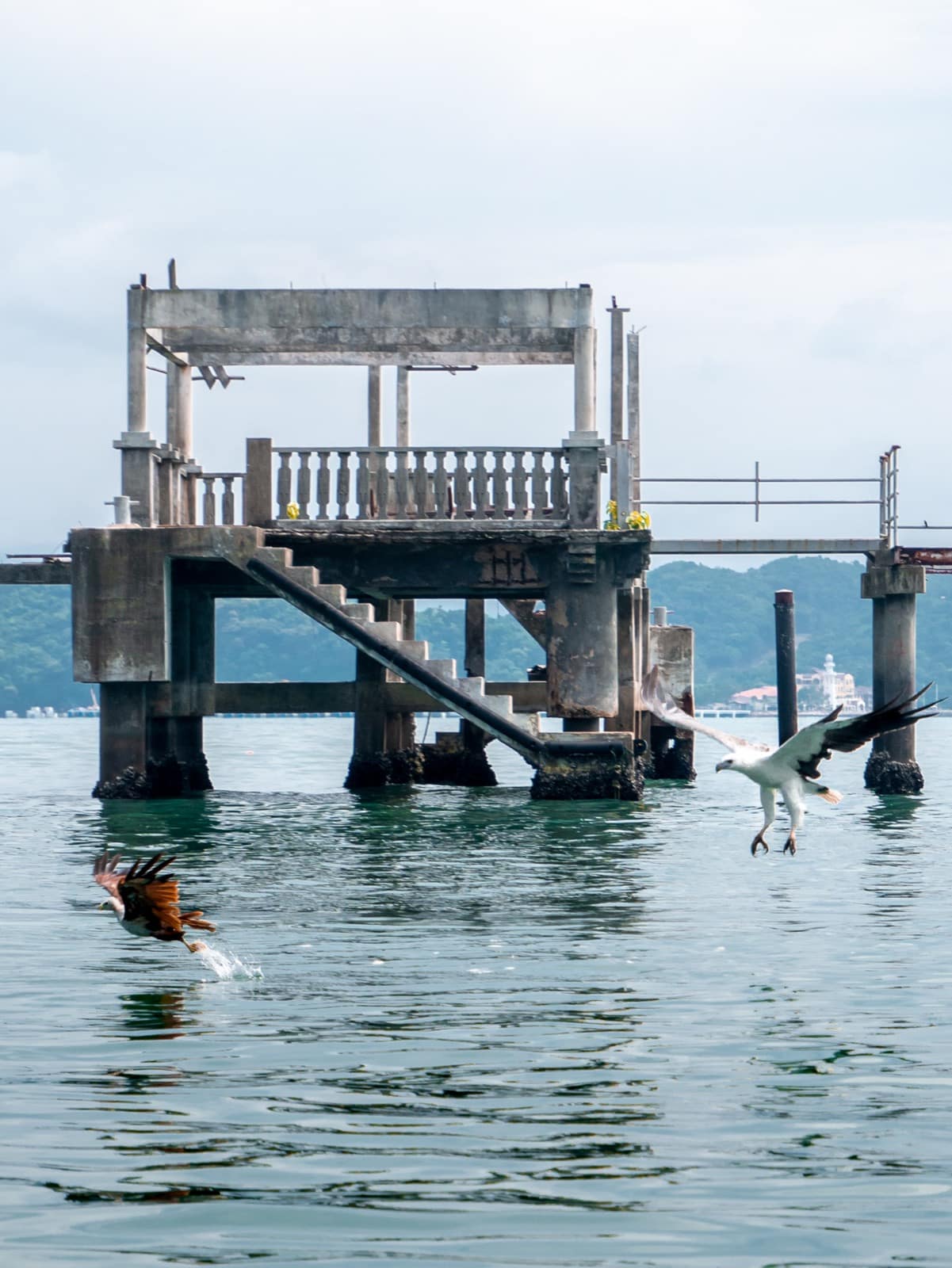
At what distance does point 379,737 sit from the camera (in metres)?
35.9

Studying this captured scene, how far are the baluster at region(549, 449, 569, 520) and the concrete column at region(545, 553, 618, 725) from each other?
0.69 metres

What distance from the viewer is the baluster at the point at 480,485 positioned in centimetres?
2828

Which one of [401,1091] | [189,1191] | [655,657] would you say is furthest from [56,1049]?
[655,657]

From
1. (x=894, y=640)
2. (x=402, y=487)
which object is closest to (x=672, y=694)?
(x=894, y=640)

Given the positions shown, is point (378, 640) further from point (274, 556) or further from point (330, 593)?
point (274, 556)

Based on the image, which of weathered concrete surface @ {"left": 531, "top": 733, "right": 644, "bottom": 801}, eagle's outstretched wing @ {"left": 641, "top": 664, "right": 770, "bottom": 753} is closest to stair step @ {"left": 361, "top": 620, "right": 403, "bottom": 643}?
weathered concrete surface @ {"left": 531, "top": 733, "right": 644, "bottom": 801}

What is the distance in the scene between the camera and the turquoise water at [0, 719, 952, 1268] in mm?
8000

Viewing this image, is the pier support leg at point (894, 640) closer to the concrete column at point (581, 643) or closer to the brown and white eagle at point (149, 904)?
the concrete column at point (581, 643)

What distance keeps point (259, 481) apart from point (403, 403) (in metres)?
5.43

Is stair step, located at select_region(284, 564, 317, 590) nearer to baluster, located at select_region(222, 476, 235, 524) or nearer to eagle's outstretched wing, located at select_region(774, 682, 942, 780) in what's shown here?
baluster, located at select_region(222, 476, 235, 524)

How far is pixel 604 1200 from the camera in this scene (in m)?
8.30

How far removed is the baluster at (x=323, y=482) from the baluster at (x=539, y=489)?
2.82 m

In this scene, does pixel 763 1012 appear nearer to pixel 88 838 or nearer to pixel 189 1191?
pixel 189 1191

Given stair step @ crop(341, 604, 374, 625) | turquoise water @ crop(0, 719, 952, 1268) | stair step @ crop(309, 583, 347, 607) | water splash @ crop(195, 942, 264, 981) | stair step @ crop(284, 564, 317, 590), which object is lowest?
turquoise water @ crop(0, 719, 952, 1268)
